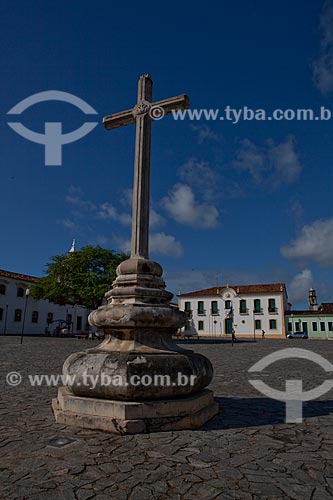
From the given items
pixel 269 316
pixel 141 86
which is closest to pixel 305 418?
pixel 141 86

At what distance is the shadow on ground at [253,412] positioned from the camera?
4.03 m

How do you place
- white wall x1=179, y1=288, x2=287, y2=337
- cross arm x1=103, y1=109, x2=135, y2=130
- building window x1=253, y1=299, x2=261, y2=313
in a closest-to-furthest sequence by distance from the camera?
cross arm x1=103, y1=109, x2=135, y2=130, white wall x1=179, y1=288, x2=287, y2=337, building window x1=253, y1=299, x2=261, y2=313

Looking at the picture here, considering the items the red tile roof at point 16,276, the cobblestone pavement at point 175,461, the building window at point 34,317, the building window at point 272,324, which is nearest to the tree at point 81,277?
the red tile roof at point 16,276

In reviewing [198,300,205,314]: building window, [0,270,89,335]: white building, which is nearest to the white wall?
[198,300,205,314]: building window

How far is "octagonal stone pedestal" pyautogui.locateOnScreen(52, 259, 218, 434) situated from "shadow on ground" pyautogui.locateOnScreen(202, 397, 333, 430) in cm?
20

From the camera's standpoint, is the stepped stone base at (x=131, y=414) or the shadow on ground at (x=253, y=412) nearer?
the stepped stone base at (x=131, y=414)

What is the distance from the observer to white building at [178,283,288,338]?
150ft

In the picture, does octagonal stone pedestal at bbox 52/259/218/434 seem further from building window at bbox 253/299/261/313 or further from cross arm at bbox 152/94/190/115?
building window at bbox 253/299/261/313

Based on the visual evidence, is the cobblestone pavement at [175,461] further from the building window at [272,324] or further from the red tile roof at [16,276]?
the building window at [272,324]

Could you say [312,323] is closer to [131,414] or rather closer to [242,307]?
[242,307]

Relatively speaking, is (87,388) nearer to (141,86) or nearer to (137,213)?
(137,213)

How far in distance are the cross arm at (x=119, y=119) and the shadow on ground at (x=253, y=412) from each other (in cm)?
436

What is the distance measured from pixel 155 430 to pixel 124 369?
660mm

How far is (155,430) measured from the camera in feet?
11.8
